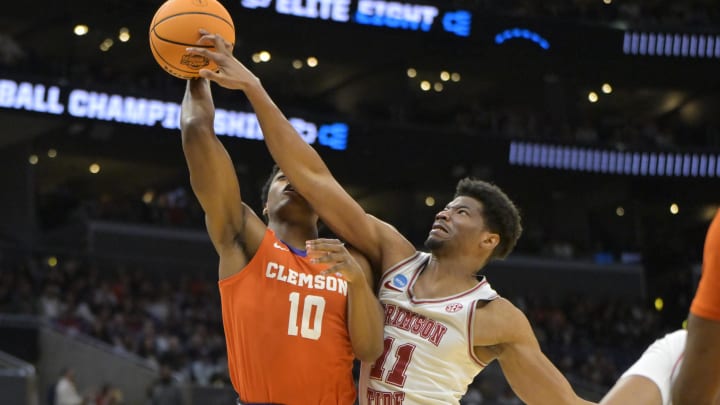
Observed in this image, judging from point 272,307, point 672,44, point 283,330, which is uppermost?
point 672,44

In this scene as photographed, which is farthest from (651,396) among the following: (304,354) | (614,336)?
(614,336)

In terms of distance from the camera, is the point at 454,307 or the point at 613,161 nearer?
the point at 454,307

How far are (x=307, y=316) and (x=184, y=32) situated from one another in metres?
1.41

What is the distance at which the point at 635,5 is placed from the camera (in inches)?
1277

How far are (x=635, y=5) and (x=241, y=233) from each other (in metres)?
29.0

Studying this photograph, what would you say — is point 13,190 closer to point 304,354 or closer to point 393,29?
point 393,29

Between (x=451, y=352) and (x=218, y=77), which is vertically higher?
(x=218, y=77)

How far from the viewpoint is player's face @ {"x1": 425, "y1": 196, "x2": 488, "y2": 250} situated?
560 cm

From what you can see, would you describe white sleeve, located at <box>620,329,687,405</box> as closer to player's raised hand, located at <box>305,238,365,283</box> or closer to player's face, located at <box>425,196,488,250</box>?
player's face, located at <box>425,196,488,250</box>

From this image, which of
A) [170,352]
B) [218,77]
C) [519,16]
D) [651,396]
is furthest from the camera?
[519,16]

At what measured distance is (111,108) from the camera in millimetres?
25359

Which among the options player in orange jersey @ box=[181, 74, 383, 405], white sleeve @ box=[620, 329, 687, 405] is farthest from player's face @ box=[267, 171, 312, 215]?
white sleeve @ box=[620, 329, 687, 405]

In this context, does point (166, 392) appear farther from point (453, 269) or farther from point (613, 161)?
point (613, 161)

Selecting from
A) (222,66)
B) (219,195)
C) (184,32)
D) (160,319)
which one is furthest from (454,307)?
(160,319)
